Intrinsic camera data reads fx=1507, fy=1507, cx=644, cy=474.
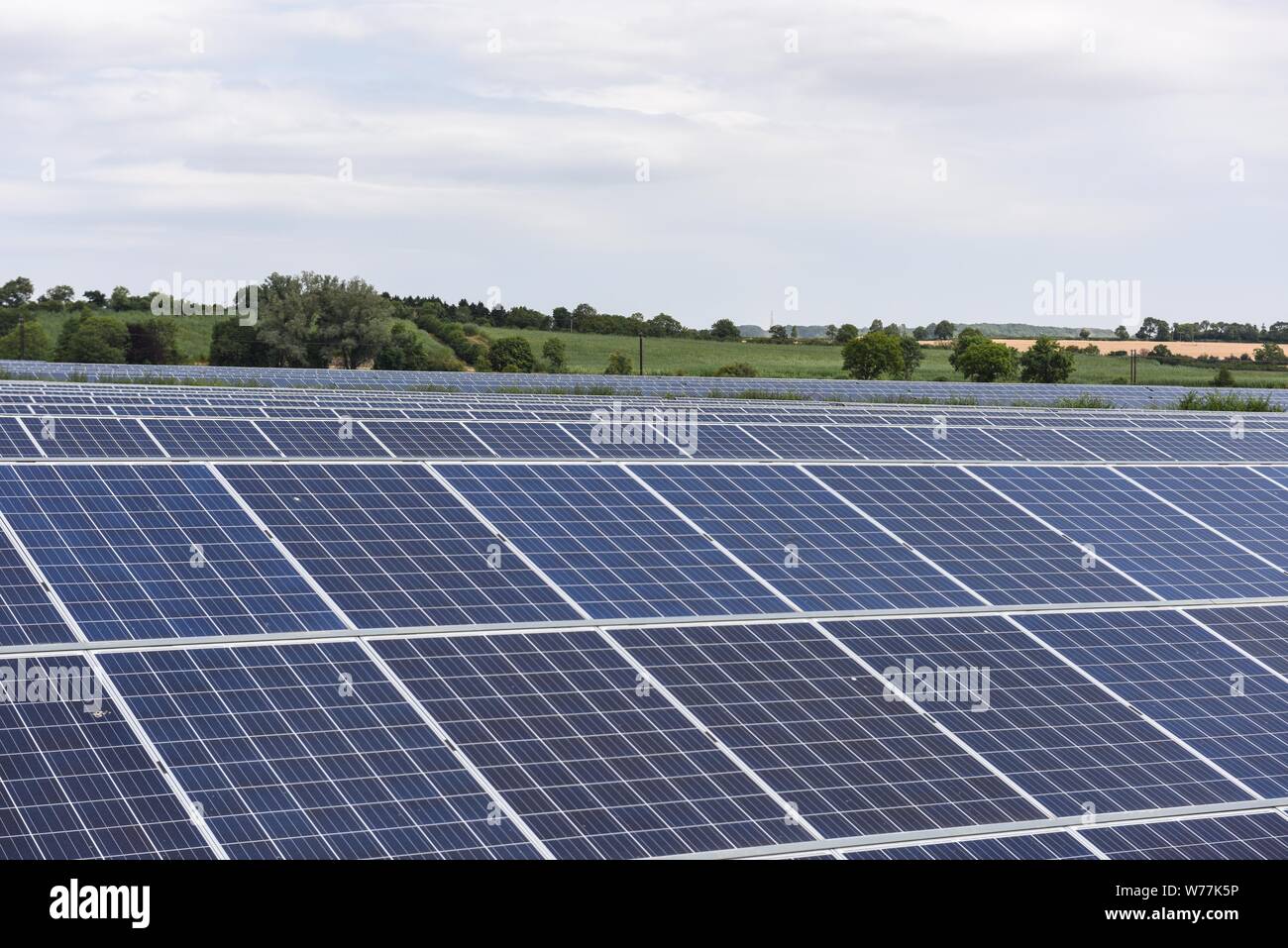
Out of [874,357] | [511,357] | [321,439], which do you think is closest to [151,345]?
[511,357]

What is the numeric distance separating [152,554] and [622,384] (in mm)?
56445

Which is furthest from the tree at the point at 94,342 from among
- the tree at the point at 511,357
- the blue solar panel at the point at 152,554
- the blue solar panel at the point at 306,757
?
the blue solar panel at the point at 306,757

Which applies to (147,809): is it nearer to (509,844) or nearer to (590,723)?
(509,844)

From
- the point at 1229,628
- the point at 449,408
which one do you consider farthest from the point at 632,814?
the point at 449,408

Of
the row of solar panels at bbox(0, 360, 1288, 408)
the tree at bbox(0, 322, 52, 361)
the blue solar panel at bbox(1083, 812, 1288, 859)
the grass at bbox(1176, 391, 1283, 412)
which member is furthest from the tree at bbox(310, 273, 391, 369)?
the blue solar panel at bbox(1083, 812, 1288, 859)

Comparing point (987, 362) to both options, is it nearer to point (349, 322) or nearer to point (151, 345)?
point (349, 322)

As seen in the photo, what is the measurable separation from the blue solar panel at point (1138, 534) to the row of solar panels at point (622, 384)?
113 ft

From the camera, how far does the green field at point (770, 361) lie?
14912cm

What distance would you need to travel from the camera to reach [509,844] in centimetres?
2019

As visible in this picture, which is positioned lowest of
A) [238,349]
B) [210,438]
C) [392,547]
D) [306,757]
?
[306,757]

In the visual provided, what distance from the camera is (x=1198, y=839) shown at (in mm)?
22703

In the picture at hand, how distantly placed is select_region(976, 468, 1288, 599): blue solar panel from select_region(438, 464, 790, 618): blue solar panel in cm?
940

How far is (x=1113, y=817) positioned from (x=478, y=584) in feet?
37.5

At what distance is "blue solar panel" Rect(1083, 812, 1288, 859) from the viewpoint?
72.6ft
